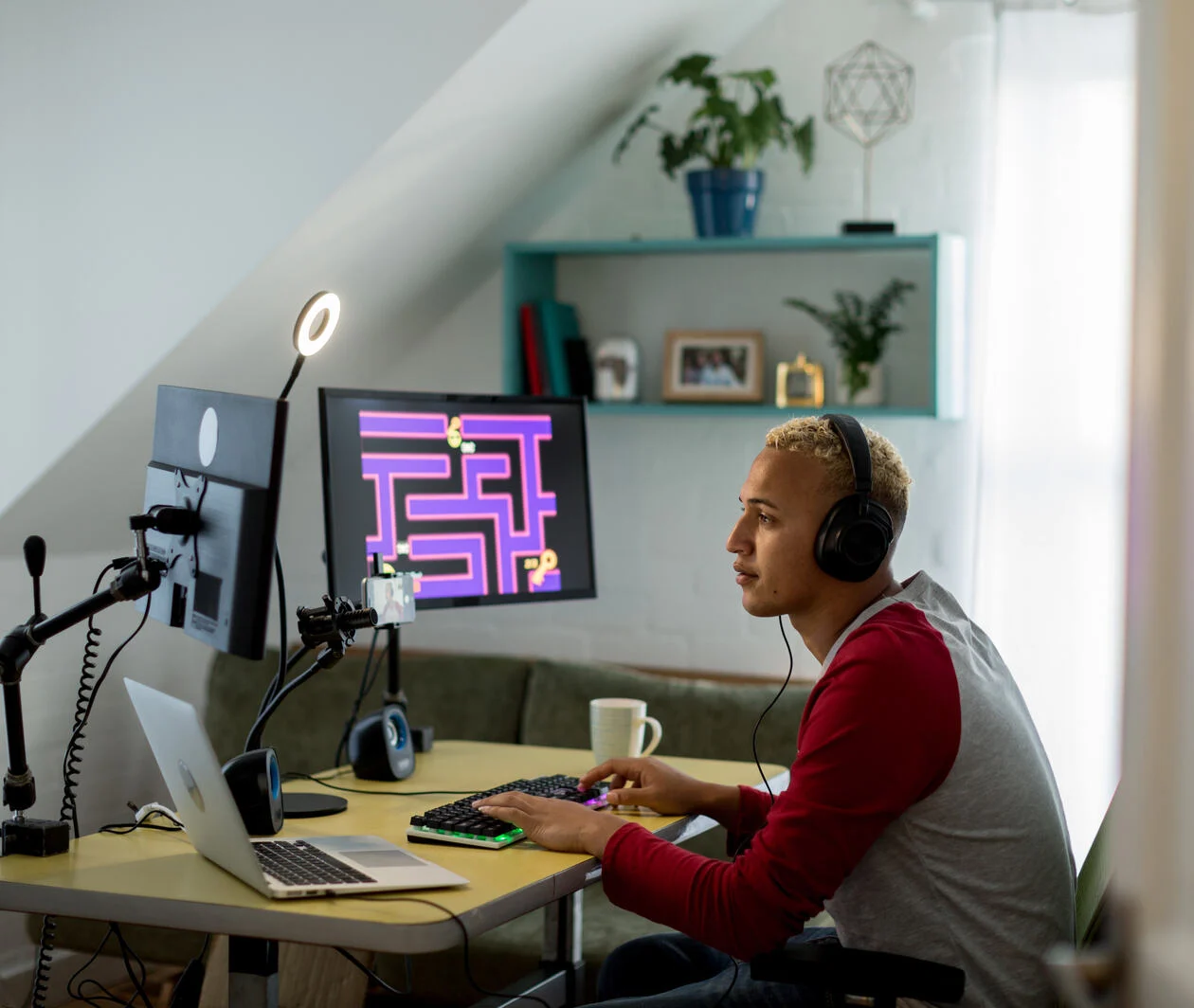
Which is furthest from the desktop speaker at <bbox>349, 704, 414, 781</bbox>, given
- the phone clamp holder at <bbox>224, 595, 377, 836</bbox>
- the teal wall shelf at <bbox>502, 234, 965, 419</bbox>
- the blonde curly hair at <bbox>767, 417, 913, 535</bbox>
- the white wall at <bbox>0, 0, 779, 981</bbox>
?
the teal wall shelf at <bbox>502, 234, 965, 419</bbox>

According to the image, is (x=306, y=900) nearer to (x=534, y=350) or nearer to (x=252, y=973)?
(x=252, y=973)

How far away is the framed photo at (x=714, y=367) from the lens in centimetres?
306

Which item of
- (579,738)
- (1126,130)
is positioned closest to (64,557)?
(579,738)

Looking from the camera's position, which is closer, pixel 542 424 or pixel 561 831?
pixel 561 831

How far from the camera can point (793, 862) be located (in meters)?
1.43

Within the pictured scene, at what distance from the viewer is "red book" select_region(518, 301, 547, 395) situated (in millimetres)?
3096

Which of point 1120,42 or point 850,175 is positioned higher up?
point 1120,42

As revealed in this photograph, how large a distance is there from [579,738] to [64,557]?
3.84 feet

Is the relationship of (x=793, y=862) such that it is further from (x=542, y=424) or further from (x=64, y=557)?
(x=64, y=557)

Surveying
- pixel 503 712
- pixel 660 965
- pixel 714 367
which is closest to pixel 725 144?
pixel 714 367

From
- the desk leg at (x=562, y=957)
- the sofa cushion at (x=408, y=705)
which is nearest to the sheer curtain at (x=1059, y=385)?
the sofa cushion at (x=408, y=705)

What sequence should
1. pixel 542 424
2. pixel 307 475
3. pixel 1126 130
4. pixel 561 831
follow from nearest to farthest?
pixel 561 831 < pixel 542 424 < pixel 1126 130 < pixel 307 475

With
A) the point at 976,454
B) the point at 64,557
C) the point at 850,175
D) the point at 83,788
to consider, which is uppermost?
the point at 850,175

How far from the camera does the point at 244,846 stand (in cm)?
135
